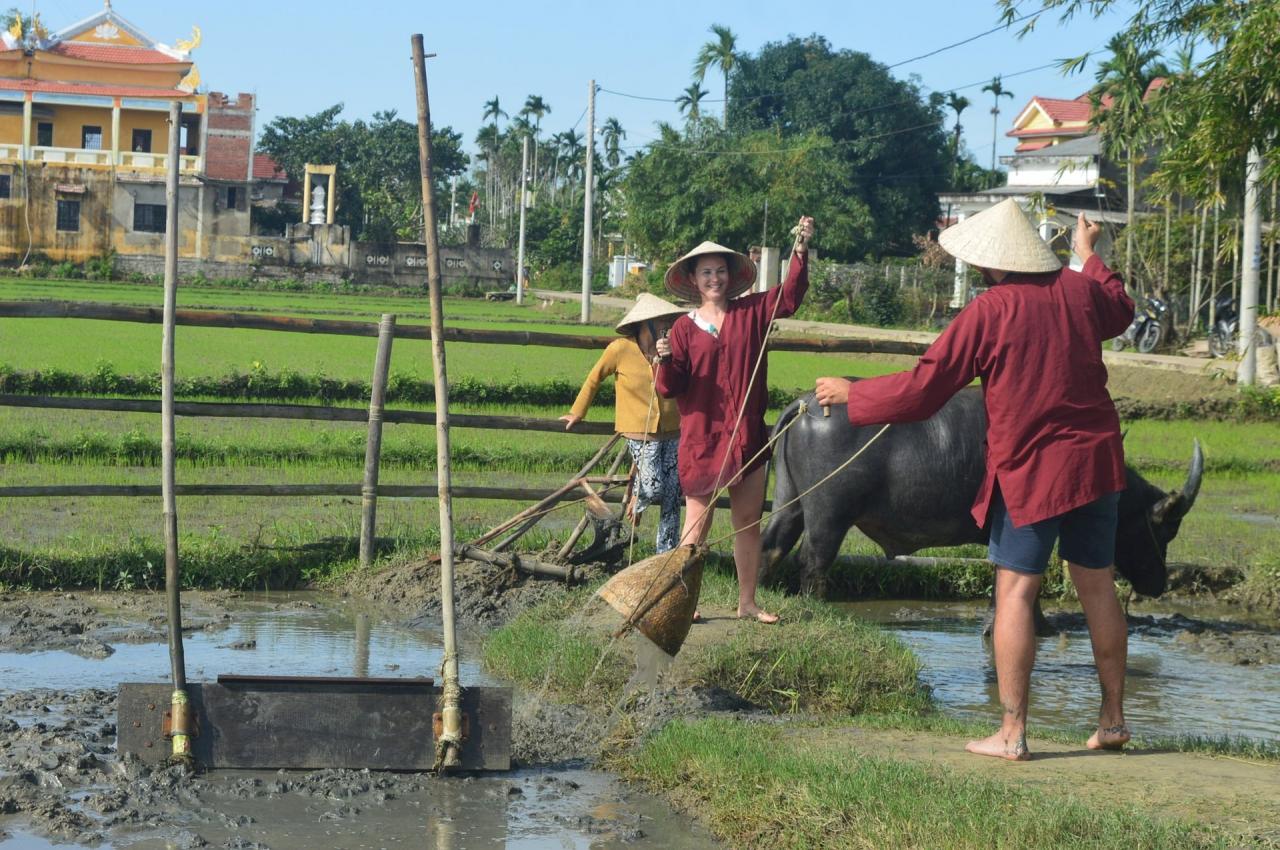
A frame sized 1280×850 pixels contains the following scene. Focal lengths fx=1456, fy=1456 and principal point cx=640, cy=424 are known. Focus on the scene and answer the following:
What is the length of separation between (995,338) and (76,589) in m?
5.33

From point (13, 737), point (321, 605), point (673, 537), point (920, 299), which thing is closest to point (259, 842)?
point (13, 737)

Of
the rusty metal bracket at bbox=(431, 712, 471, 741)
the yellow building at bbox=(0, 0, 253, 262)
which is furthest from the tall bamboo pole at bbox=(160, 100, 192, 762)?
the yellow building at bbox=(0, 0, 253, 262)

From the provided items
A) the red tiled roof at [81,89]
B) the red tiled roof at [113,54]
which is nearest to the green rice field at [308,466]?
the red tiled roof at [81,89]

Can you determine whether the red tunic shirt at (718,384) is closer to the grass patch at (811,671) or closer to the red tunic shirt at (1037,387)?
the grass patch at (811,671)

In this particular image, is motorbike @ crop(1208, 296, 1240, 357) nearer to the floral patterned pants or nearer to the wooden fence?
the wooden fence

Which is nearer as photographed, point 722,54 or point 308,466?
point 308,466

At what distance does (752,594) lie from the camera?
6.31 metres

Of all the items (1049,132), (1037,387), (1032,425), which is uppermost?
(1049,132)

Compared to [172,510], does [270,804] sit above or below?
below

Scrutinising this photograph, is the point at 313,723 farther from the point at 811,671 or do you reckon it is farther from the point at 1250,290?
the point at 1250,290

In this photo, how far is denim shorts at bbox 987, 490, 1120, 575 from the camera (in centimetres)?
450

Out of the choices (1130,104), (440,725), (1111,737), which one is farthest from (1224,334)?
(440,725)

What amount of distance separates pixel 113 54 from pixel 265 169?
31.1ft

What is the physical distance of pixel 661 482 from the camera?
702cm
